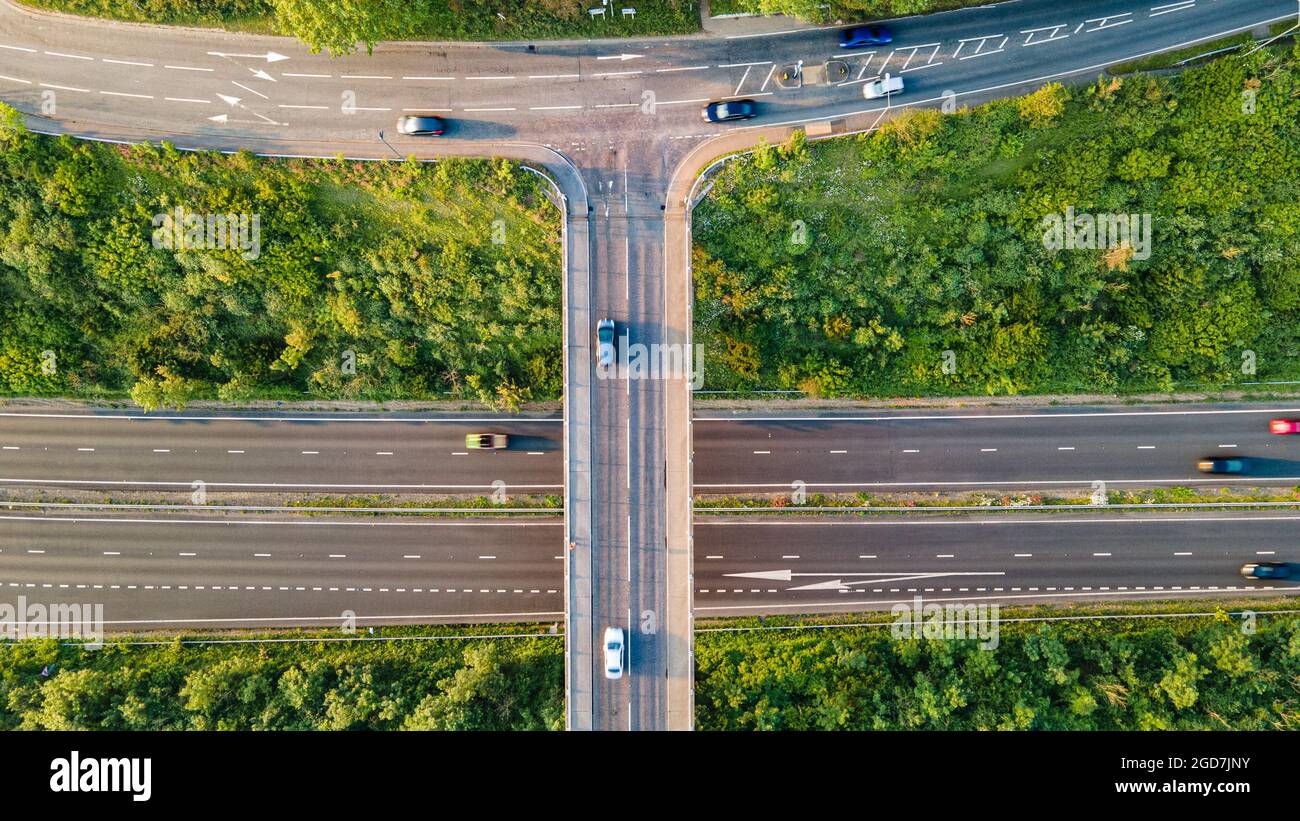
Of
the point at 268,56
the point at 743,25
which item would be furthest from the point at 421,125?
the point at 743,25

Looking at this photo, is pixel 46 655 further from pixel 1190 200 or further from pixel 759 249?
pixel 1190 200

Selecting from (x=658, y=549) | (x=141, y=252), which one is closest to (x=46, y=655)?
(x=141, y=252)

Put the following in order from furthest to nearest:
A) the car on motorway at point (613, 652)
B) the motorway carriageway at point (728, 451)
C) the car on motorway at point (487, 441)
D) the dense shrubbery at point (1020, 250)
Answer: the motorway carriageway at point (728, 451) < the car on motorway at point (487, 441) < the car on motorway at point (613, 652) < the dense shrubbery at point (1020, 250)
